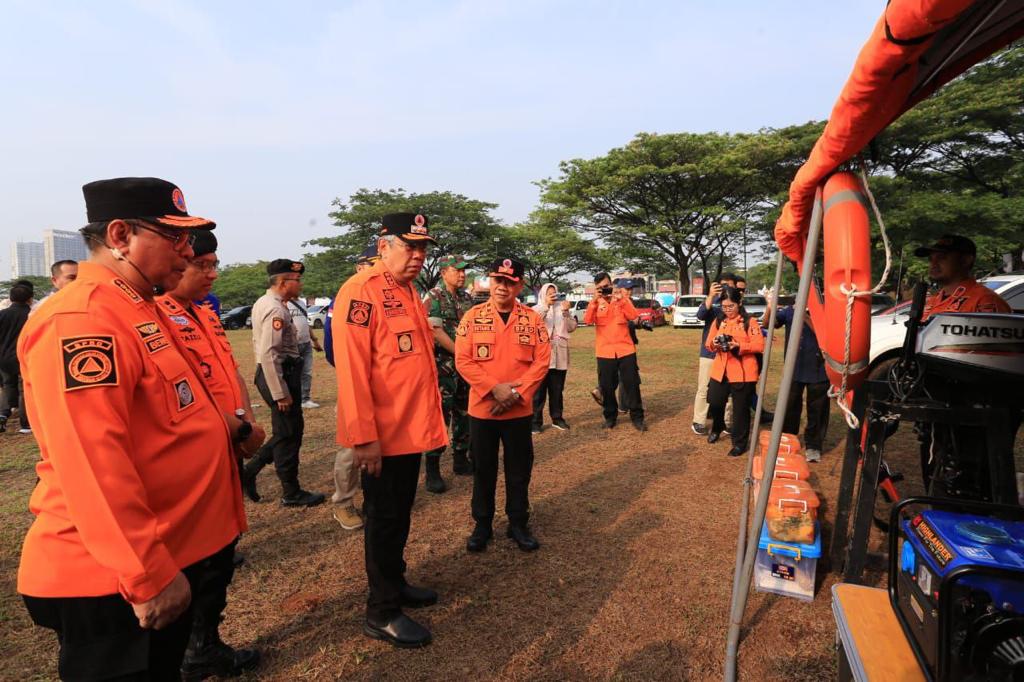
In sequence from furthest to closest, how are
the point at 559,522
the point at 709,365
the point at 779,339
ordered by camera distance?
the point at 779,339 → the point at 709,365 → the point at 559,522

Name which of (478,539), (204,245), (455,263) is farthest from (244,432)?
(455,263)

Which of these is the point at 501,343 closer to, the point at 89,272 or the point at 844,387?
the point at 844,387

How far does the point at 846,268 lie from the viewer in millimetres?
2207

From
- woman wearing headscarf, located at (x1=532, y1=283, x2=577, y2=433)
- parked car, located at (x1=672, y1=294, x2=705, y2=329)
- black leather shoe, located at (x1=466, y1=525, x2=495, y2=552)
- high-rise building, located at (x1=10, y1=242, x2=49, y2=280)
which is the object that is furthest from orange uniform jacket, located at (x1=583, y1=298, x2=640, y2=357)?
high-rise building, located at (x1=10, y1=242, x2=49, y2=280)

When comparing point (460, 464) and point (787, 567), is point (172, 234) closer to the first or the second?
point (787, 567)

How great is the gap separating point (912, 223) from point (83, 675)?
22936mm

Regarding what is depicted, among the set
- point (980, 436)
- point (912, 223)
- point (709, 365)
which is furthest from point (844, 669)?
point (912, 223)

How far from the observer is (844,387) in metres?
2.38

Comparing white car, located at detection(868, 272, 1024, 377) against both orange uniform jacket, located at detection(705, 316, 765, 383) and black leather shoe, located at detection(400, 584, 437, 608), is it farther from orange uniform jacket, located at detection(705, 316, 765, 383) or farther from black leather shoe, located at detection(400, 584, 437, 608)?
black leather shoe, located at detection(400, 584, 437, 608)

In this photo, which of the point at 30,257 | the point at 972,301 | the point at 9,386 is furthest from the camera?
the point at 30,257

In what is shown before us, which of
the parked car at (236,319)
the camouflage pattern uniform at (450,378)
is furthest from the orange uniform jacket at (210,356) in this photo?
the parked car at (236,319)

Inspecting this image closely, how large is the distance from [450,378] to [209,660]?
3.15 m

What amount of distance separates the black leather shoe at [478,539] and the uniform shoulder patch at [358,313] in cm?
187

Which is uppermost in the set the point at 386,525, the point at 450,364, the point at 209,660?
the point at 450,364
